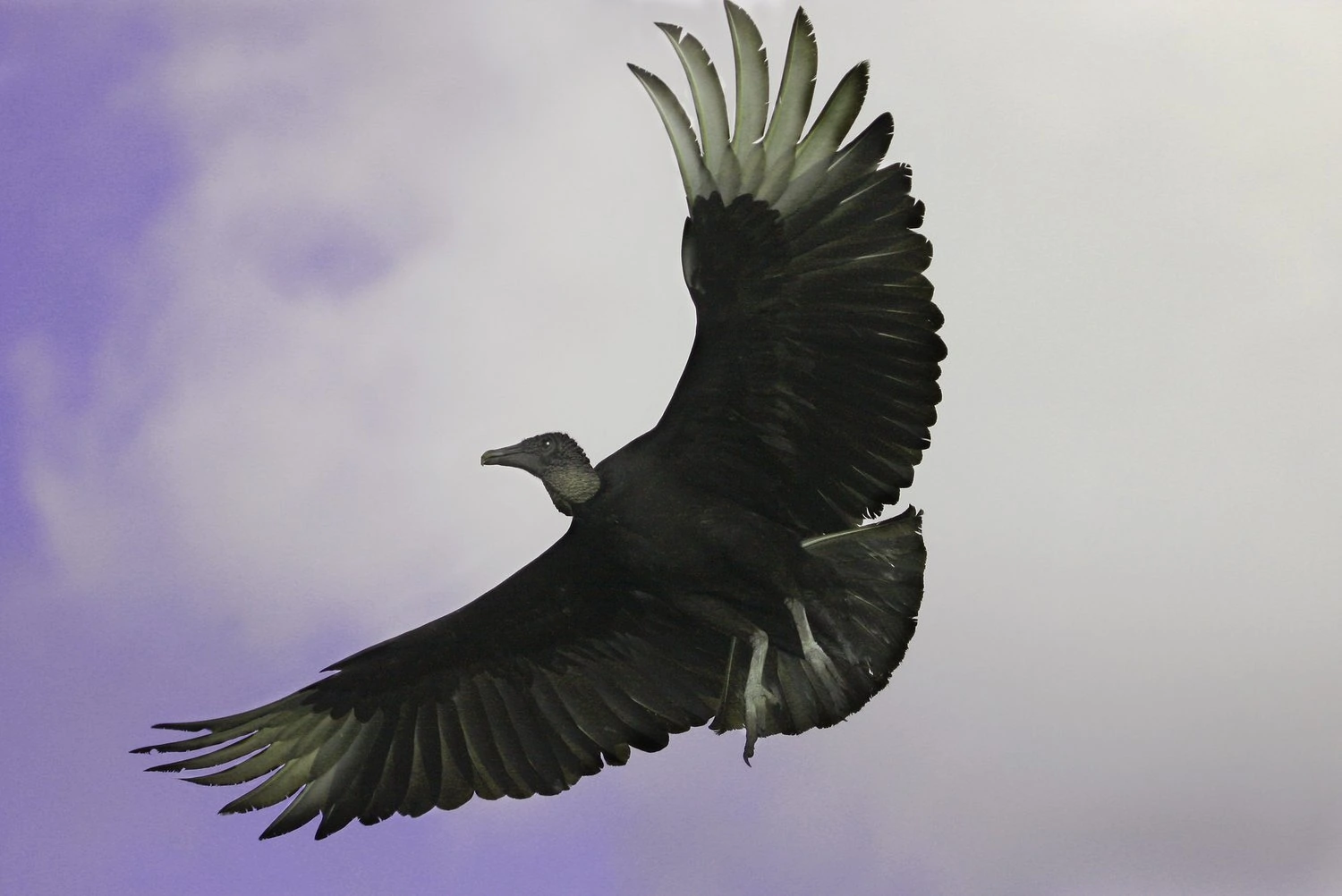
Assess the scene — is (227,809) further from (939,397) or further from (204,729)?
(939,397)

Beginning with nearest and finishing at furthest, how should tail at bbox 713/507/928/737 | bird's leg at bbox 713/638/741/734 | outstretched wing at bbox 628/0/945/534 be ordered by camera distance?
outstretched wing at bbox 628/0/945/534
tail at bbox 713/507/928/737
bird's leg at bbox 713/638/741/734

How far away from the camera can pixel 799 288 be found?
6.73 metres

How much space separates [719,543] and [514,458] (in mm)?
933

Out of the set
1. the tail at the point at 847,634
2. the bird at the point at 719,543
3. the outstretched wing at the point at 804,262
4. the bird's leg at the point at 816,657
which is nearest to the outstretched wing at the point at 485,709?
the bird at the point at 719,543

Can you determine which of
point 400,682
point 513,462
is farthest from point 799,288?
point 400,682

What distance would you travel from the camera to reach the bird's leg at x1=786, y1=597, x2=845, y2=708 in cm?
707

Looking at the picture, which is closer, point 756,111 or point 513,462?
point 756,111

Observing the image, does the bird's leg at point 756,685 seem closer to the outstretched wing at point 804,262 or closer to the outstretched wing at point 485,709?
the outstretched wing at point 485,709

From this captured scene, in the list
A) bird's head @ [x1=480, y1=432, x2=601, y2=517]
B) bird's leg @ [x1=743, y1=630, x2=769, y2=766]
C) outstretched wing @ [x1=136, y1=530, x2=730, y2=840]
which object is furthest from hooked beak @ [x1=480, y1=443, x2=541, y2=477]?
bird's leg @ [x1=743, y1=630, x2=769, y2=766]

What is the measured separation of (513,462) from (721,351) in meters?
1.04

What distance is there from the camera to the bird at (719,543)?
665 centimetres

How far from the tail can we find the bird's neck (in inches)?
33.5

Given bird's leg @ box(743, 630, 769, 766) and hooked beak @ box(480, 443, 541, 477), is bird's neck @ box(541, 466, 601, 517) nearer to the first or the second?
hooked beak @ box(480, 443, 541, 477)

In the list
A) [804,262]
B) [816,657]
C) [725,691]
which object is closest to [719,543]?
[816,657]
